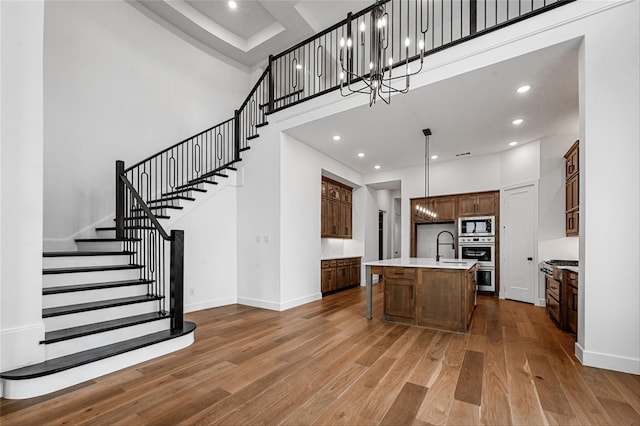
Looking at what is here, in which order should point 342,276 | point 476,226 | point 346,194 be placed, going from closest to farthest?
1. point 476,226
2. point 342,276
3. point 346,194

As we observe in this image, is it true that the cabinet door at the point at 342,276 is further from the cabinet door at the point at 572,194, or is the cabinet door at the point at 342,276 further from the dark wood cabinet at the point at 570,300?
the cabinet door at the point at 572,194

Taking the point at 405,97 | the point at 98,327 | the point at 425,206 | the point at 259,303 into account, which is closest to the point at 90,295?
the point at 98,327

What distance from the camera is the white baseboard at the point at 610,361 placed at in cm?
261

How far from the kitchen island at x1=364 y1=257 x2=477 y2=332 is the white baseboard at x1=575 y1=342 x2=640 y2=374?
1.20 m

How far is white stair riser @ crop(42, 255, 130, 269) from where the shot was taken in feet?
10.9

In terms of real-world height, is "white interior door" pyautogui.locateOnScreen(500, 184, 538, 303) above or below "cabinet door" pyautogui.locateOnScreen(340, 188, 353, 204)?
below

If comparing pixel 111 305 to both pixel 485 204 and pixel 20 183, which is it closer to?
pixel 20 183

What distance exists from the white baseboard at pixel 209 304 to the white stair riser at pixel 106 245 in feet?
4.36

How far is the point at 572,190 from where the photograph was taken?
4.79 metres

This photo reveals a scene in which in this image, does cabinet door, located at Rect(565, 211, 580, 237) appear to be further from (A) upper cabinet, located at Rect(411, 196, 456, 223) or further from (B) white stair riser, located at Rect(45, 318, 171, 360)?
(B) white stair riser, located at Rect(45, 318, 171, 360)

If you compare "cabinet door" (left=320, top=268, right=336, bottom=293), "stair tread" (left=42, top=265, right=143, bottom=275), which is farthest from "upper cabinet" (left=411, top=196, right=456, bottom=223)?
"stair tread" (left=42, top=265, right=143, bottom=275)

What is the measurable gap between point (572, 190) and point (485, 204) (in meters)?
1.83

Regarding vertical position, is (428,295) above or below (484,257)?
below

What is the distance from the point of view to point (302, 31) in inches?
256
